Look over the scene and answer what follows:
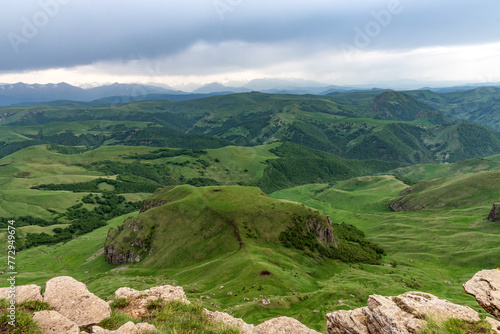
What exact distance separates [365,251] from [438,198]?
114 meters

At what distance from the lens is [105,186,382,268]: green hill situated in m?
105

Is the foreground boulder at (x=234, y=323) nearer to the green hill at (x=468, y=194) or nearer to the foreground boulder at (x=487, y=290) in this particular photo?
the foreground boulder at (x=487, y=290)

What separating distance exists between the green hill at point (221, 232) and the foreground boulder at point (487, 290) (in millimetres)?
78947

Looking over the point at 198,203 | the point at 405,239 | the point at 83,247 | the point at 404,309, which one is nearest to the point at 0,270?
the point at 83,247

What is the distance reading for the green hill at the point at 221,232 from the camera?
105m

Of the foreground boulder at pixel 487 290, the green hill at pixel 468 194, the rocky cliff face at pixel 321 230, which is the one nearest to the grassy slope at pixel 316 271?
the green hill at pixel 468 194

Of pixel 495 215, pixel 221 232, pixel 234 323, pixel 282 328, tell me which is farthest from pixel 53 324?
pixel 495 215

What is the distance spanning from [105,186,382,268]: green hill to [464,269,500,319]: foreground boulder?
78.9 m

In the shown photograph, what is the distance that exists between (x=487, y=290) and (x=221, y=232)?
9593 centimetres

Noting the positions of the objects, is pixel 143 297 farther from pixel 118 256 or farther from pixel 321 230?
pixel 118 256

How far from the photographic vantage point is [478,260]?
10350cm

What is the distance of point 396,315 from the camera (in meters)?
22.0

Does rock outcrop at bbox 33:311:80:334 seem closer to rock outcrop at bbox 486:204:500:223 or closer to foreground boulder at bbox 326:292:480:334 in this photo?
foreground boulder at bbox 326:292:480:334

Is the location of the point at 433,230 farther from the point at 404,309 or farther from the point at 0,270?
the point at 0,270
